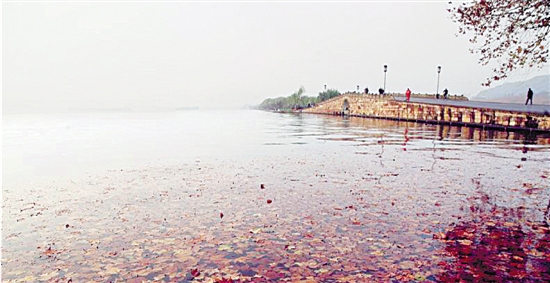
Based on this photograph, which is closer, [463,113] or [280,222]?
[280,222]

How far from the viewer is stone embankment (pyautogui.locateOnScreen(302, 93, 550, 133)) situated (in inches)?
1146

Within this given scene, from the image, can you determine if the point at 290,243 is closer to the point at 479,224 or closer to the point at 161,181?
the point at 479,224

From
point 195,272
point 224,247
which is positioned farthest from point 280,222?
point 195,272

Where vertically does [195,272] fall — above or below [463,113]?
below

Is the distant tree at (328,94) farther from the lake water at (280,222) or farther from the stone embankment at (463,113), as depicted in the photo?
the lake water at (280,222)

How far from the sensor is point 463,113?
36.3m

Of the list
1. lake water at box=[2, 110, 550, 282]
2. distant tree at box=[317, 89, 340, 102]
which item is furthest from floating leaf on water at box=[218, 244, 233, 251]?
distant tree at box=[317, 89, 340, 102]

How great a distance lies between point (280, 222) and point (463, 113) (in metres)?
35.2

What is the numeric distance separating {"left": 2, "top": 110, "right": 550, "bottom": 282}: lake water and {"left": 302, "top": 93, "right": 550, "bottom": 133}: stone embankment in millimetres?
18090

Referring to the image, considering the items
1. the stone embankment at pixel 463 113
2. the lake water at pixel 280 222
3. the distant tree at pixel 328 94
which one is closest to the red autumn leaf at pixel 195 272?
the lake water at pixel 280 222

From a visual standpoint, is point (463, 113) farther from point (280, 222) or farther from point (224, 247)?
point (224, 247)

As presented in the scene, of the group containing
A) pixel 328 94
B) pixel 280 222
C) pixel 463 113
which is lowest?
pixel 280 222

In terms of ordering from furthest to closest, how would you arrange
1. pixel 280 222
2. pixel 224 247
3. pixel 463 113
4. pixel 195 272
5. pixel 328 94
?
pixel 328 94, pixel 463 113, pixel 280 222, pixel 224 247, pixel 195 272

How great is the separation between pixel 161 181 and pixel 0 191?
456cm
